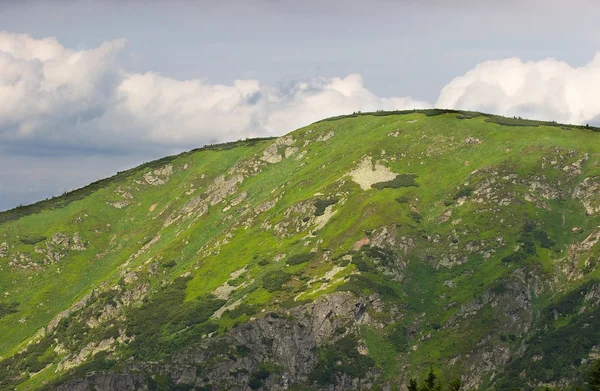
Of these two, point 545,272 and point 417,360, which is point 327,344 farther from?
point 545,272

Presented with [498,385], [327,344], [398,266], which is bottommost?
[498,385]

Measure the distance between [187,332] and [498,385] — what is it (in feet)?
273

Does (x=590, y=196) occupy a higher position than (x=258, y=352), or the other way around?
(x=590, y=196)

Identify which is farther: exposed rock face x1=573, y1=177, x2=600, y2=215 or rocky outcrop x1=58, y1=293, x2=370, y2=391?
exposed rock face x1=573, y1=177, x2=600, y2=215

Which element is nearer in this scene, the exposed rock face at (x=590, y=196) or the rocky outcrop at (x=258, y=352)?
the rocky outcrop at (x=258, y=352)

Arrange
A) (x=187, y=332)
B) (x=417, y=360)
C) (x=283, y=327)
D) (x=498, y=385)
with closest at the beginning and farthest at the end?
(x=498, y=385) < (x=417, y=360) < (x=283, y=327) < (x=187, y=332)

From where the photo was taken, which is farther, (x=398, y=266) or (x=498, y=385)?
(x=398, y=266)

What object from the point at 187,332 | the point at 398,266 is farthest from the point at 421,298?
the point at 187,332

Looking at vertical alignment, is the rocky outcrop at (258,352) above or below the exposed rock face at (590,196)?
below

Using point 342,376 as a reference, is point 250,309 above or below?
above

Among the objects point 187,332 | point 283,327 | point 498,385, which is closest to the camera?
point 498,385

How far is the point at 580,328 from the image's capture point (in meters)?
159

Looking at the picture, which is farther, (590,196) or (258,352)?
(590,196)

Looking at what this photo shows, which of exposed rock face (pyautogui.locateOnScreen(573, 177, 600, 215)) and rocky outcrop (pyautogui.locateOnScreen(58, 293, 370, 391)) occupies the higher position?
exposed rock face (pyautogui.locateOnScreen(573, 177, 600, 215))
